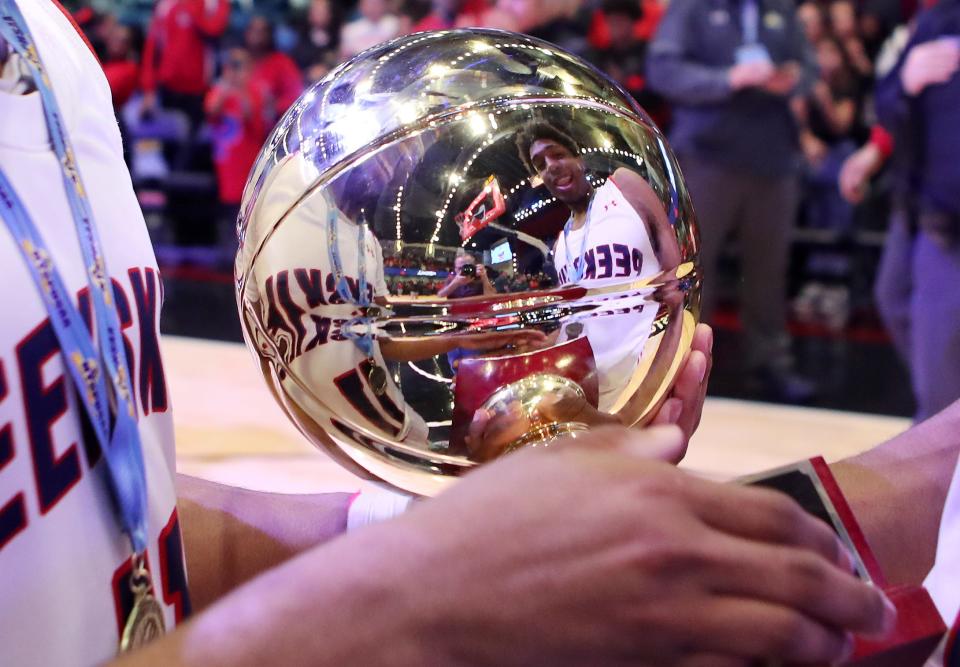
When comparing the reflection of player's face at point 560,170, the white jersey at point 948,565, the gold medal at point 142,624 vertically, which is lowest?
the white jersey at point 948,565

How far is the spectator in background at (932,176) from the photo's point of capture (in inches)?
82.2

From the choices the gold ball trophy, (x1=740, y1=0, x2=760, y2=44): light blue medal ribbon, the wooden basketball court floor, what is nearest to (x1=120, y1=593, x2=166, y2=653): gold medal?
the gold ball trophy

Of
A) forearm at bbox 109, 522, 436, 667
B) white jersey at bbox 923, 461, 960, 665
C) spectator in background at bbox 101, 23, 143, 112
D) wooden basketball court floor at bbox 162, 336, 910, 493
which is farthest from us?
spectator in background at bbox 101, 23, 143, 112

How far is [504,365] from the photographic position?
594 mm

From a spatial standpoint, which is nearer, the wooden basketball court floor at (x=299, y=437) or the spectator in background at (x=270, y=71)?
the wooden basketball court floor at (x=299, y=437)

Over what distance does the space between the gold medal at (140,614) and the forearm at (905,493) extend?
0.52 m

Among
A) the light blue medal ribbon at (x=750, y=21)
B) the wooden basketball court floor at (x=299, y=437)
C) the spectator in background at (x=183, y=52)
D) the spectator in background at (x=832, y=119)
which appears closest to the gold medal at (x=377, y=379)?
the wooden basketball court floor at (x=299, y=437)

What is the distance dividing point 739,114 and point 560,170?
2856mm

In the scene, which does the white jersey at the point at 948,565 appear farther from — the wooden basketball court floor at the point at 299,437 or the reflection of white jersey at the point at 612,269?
the wooden basketball court floor at the point at 299,437

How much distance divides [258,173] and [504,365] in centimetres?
22

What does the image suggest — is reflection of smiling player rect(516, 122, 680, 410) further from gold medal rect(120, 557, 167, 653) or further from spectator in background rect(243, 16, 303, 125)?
spectator in background rect(243, 16, 303, 125)

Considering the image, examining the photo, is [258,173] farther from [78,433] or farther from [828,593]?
[828,593]

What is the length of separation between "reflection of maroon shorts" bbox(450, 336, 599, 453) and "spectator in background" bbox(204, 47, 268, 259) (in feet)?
14.4

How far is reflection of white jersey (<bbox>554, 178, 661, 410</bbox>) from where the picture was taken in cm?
59
